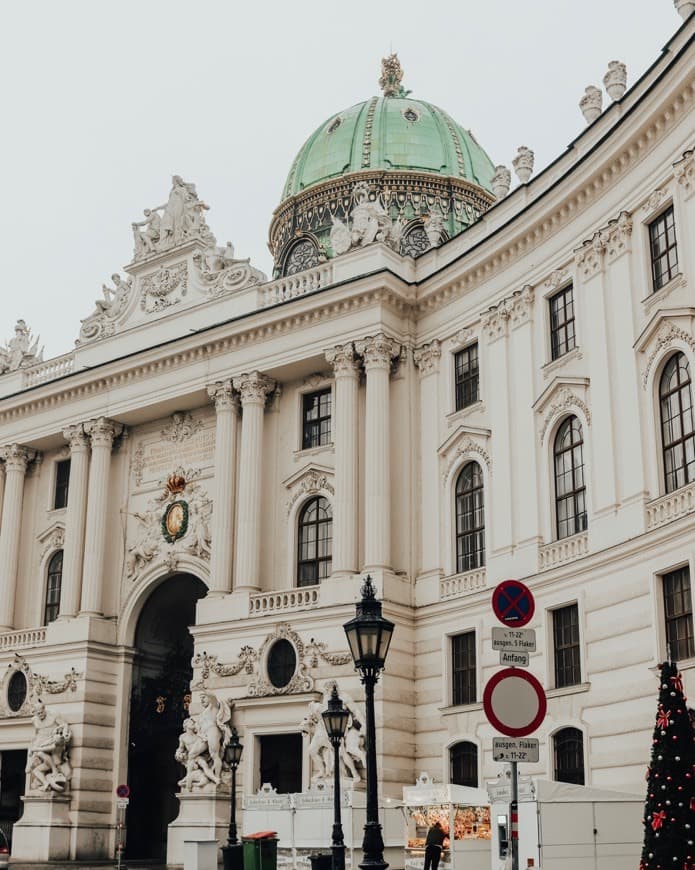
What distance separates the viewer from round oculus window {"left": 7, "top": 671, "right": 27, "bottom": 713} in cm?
3994

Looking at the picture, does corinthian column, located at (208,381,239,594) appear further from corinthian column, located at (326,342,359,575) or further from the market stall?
the market stall

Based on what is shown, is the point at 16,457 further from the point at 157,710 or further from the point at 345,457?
the point at 345,457

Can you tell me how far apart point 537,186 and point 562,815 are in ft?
58.8

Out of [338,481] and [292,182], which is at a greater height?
[292,182]

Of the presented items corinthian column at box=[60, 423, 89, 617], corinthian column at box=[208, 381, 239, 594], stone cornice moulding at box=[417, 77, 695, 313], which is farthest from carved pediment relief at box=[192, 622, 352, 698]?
stone cornice moulding at box=[417, 77, 695, 313]

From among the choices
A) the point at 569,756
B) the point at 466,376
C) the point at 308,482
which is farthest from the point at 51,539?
the point at 569,756

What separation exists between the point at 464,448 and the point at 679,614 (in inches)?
404

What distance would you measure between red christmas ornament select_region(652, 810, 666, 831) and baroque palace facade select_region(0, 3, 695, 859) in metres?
7.54

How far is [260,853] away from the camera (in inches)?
944

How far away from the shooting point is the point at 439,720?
1234 inches

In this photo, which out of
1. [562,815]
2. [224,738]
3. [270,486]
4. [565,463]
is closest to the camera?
[562,815]

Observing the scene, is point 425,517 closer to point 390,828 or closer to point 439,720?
point 439,720

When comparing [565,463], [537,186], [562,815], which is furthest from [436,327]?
[562,815]

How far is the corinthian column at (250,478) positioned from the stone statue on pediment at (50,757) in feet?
26.2
